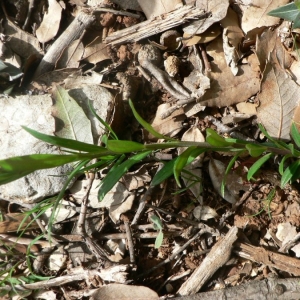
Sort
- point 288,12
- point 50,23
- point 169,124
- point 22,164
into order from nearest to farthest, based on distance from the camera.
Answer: point 22,164
point 288,12
point 169,124
point 50,23

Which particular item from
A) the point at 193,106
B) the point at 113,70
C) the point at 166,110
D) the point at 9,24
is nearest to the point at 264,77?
the point at 193,106

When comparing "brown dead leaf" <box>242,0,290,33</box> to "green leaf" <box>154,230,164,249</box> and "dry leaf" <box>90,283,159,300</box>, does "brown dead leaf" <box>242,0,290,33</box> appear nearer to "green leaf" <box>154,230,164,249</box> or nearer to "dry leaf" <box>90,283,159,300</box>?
"green leaf" <box>154,230,164,249</box>

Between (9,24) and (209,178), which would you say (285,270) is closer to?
(209,178)

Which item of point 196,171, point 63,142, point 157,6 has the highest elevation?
point 157,6

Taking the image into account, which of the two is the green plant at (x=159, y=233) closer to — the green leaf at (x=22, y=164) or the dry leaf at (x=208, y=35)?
the green leaf at (x=22, y=164)

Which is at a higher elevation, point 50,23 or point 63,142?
point 50,23

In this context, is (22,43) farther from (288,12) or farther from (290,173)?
(290,173)

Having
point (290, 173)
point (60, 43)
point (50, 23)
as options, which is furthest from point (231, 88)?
point (50, 23)
